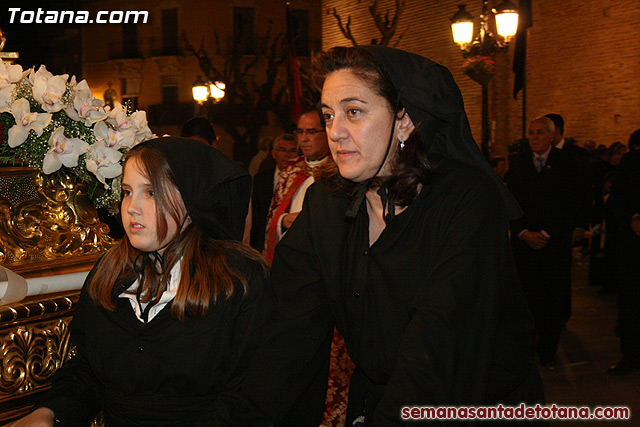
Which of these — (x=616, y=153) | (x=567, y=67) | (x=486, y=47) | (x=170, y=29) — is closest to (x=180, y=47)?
(x=170, y=29)

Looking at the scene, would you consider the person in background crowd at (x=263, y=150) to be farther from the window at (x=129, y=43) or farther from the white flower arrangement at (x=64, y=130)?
the window at (x=129, y=43)

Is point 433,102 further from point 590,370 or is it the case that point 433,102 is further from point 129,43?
point 129,43

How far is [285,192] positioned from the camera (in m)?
5.37

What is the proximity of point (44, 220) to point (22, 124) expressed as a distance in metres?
0.35

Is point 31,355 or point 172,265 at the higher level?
point 172,265

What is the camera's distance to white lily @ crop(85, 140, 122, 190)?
262 centimetres

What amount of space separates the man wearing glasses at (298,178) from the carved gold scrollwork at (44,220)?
2511 mm

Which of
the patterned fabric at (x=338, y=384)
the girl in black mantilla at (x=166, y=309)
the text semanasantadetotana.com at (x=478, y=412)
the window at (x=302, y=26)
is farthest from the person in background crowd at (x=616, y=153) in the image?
the window at (x=302, y=26)

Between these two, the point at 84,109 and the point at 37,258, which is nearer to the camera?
the point at 37,258

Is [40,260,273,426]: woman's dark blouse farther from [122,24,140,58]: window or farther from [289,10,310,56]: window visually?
[122,24,140,58]: window

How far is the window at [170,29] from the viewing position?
29.8 meters

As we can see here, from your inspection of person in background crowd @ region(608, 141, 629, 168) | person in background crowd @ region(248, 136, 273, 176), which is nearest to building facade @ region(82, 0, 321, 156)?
person in background crowd @ region(248, 136, 273, 176)

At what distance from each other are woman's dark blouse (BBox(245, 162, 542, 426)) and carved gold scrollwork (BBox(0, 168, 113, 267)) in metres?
0.83

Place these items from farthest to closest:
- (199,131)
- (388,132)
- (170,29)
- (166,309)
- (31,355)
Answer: (170,29)
(199,131)
(166,309)
(31,355)
(388,132)
